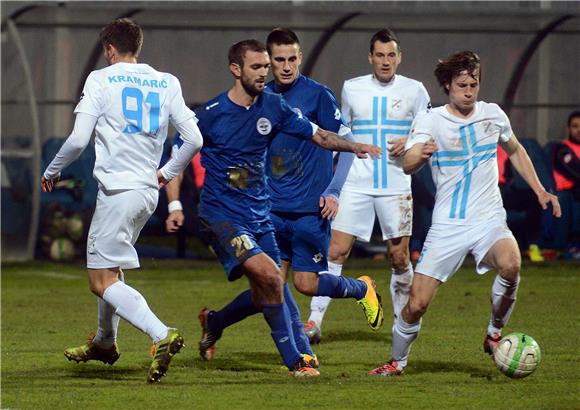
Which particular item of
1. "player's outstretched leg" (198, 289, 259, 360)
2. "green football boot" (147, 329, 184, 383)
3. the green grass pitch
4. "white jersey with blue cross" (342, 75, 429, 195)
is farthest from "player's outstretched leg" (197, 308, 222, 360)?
"white jersey with blue cross" (342, 75, 429, 195)

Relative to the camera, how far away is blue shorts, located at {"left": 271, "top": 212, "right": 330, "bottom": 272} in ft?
32.4

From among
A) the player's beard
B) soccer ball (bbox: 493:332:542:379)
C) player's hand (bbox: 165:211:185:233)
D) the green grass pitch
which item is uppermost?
the player's beard

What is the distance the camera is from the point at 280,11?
19.8 m

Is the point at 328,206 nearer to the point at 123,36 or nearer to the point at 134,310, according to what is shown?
the point at 134,310

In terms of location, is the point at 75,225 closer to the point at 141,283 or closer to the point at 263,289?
the point at 141,283

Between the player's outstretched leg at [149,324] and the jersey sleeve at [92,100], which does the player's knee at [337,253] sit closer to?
the player's outstretched leg at [149,324]

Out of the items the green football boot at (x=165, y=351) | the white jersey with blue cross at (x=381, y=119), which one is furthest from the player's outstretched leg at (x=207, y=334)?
the white jersey with blue cross at (x=381, y=119)

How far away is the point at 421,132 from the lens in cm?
916

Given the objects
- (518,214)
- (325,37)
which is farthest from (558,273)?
(325,37)

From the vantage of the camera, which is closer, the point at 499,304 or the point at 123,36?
the point at 123,36

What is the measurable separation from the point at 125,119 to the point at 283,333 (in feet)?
5.32

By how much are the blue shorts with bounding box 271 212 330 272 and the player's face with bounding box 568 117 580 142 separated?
9739mm

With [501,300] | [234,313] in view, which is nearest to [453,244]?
[501,300]

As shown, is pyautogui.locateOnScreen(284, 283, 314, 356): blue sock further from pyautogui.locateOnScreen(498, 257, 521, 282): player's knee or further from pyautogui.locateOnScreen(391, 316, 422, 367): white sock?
pyautogui.locateOnScreen(498, 257, 521, 282): player's knee
